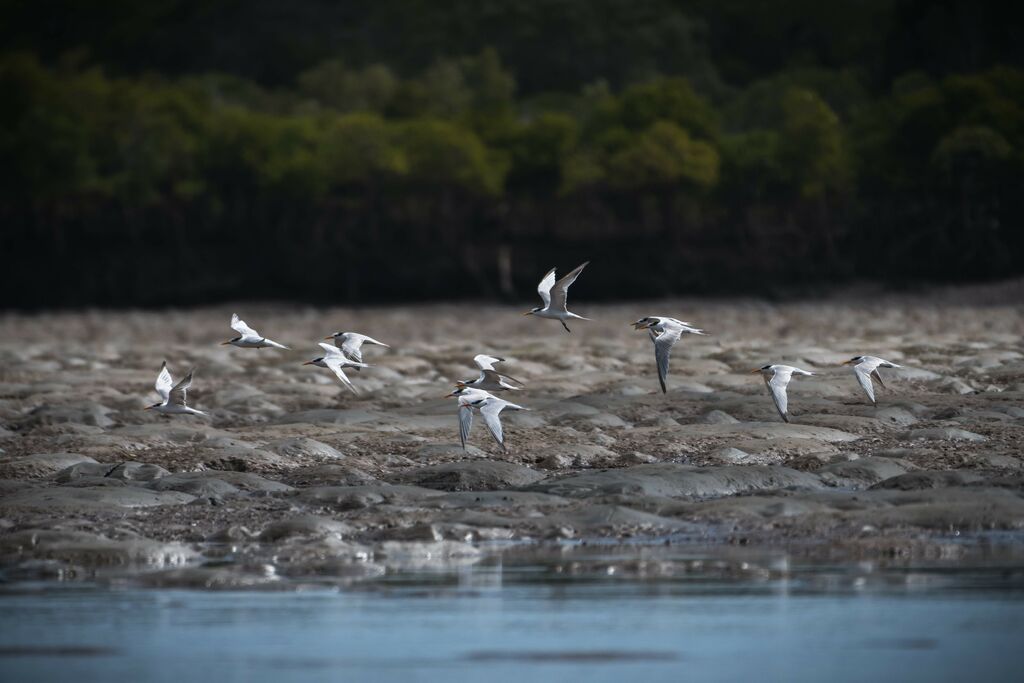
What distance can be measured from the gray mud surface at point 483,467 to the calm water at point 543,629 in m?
0.93

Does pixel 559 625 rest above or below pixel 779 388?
below

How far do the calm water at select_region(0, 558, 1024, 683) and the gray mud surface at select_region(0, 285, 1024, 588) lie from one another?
93 cm

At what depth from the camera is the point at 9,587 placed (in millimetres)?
14297

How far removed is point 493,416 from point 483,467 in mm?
1019

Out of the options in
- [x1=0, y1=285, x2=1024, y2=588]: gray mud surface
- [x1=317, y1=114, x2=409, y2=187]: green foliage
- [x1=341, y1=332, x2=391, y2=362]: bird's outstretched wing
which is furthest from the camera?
[x1=317, y1=114, x2=409, y2=187]: green foliage

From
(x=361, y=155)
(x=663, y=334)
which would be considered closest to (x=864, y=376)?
(x=663, y=334)

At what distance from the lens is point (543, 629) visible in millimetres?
12930

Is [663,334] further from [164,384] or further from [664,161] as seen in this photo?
[664,161]

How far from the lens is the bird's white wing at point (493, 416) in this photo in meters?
19.5

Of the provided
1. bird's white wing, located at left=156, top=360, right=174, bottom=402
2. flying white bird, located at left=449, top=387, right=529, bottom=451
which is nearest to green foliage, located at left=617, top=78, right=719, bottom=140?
bird's white wing, located at left=156, top=360, right=174, bottom=402

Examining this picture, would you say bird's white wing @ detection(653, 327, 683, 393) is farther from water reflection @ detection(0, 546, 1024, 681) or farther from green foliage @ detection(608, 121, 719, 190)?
green foliage @ detection(608, 121, 719, 190)

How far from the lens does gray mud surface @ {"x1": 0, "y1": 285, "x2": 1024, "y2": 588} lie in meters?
15.8

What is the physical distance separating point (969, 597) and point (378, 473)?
7711 millimetres

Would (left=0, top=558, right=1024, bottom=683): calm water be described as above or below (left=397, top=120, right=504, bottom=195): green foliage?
below
